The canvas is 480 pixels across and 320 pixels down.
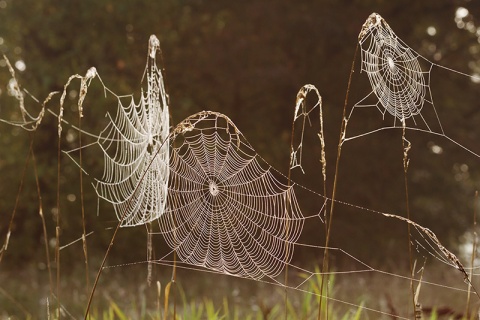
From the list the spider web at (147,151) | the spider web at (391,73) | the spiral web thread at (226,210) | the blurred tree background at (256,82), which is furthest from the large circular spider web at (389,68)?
the blurred tree background at (256,82)

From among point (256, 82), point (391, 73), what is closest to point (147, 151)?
point (391, 73)

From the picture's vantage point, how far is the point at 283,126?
42.4 ft

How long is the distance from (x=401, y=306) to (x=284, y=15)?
20.4 ft

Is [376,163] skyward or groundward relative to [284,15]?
groundward

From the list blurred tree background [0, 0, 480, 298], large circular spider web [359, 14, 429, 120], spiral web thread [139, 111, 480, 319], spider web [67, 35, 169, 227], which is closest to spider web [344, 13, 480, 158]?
→ large circular spider web [359, 14, 429, 120]

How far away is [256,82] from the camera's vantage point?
1172cm

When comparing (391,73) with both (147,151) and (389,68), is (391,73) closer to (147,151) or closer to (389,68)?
(389,68)

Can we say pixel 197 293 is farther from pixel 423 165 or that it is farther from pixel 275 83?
pixel 423 165

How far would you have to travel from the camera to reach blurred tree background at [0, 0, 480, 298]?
39.9ft

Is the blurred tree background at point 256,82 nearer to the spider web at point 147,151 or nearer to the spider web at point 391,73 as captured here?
the spider web at point 147,151

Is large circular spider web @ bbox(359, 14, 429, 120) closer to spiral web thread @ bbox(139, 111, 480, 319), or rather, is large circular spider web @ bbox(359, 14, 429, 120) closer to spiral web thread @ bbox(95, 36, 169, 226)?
spiral web thread @ bbox(139, 111, 480, 319)

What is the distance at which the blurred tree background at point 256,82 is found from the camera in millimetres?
12156

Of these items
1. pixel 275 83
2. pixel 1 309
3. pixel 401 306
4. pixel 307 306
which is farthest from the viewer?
pixel 275 83

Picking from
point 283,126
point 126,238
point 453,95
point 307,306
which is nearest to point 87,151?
point 126,238
